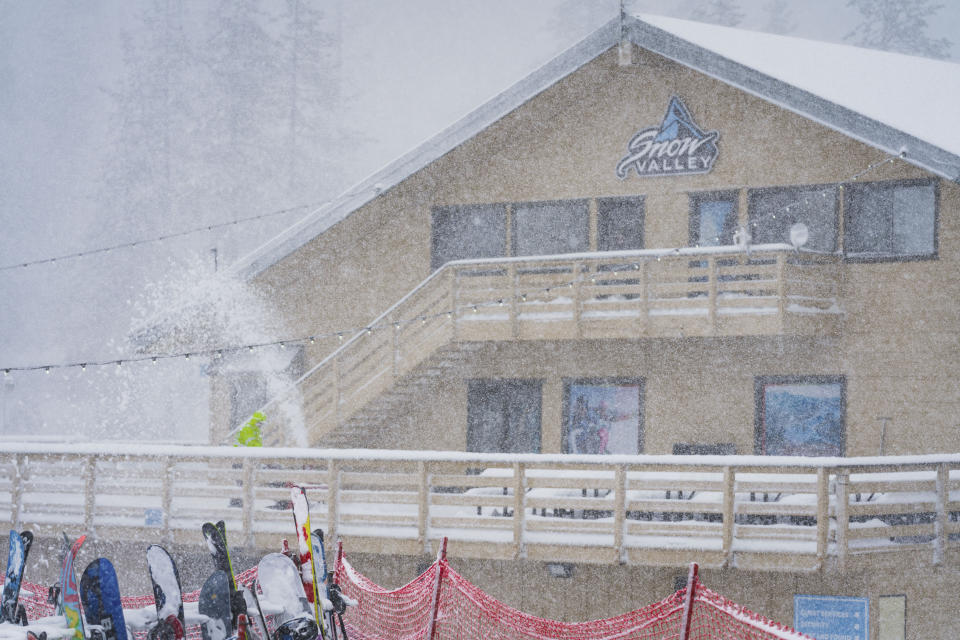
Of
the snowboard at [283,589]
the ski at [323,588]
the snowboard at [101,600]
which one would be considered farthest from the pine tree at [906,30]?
the snowboard at [101,600]

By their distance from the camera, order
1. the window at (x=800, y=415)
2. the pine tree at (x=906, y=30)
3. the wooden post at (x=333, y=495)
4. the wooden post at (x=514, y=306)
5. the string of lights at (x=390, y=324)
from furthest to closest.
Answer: the pine tree at (x=906, y=30), the window at (x=800, y=415), the wooden post at (x=514, y=306), the string of lights at (x=390, y=324), the wooden post at (x=333, y=495)

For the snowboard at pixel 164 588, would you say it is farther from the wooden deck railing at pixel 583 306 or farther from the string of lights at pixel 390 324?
the wooden deck railing at pixel 583 306

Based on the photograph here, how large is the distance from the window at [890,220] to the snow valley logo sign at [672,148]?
2.30 m

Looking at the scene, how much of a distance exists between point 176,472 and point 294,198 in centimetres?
3883

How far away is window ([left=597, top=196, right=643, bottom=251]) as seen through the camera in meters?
17.2

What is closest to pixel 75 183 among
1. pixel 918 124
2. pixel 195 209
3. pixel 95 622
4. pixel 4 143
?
pixel 4 143

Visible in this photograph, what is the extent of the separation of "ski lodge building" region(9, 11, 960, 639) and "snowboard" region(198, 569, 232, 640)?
18.0 ft

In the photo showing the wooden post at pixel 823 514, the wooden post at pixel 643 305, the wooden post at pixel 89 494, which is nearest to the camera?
the wooden post at pixel 823 514

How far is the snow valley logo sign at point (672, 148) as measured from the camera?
1683cm

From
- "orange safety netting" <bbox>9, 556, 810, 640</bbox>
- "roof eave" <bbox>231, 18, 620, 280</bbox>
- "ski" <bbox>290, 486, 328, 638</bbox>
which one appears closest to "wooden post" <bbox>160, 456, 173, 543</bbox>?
"orange safety netting" <bbox>9, 556, 810, 640</bbox>

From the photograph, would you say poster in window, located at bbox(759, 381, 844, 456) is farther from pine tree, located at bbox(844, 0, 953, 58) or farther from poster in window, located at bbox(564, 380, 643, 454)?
pine tree, located at bbox(844, 0, 953, 58)

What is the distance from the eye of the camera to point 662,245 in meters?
17.1

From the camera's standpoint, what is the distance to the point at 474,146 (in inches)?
698

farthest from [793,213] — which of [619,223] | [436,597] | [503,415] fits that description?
[436,597]
